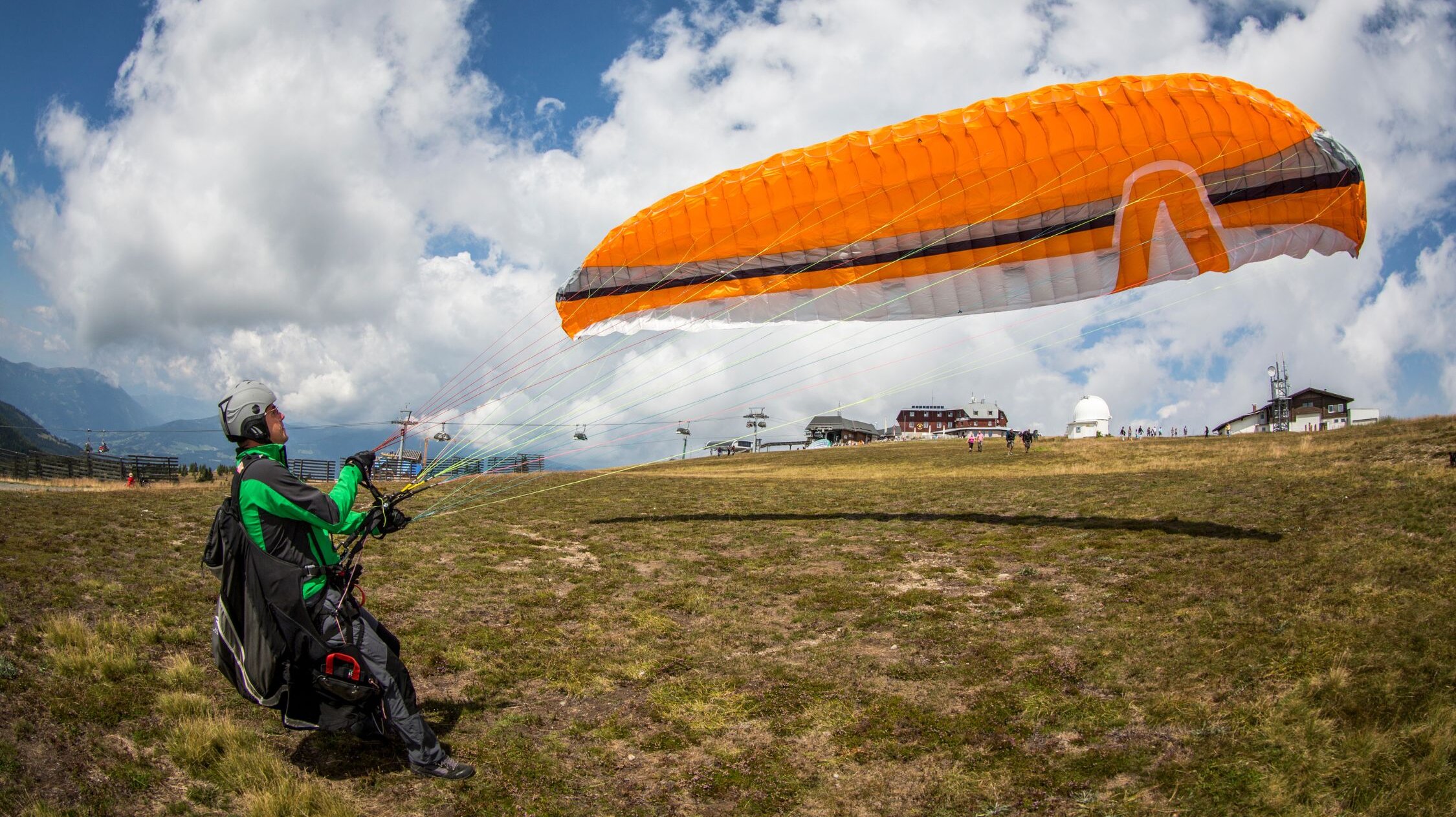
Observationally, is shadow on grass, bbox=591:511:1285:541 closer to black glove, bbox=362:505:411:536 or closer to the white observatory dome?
black glove, bbox=362:505:411:536

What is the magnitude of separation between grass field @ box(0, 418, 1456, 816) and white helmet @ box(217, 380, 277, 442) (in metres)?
1.94

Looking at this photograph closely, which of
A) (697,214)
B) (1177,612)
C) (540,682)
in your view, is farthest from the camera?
(697,214)

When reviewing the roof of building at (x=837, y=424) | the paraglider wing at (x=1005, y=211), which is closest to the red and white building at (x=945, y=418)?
the roof of building at (x=837, y=424)

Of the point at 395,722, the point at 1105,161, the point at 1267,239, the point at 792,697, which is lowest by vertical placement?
the point at 792,697

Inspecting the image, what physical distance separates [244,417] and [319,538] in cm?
81

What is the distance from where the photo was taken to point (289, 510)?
157 inches

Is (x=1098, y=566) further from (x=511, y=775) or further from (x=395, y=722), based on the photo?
(x=395, y=722)

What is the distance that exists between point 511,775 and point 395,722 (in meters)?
0.81

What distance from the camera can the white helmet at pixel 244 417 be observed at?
421cm

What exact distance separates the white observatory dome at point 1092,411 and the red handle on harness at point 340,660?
79348mm

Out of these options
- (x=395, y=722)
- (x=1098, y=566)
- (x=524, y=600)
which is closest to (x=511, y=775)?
(x=395, y=722)

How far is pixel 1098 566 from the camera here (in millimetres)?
8883

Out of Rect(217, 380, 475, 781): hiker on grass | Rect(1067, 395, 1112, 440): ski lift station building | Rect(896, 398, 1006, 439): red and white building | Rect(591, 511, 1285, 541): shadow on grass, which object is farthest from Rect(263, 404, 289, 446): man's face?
Rect(896, 398, 1006, 439): red and white building

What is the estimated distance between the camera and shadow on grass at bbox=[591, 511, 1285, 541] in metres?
9.96
